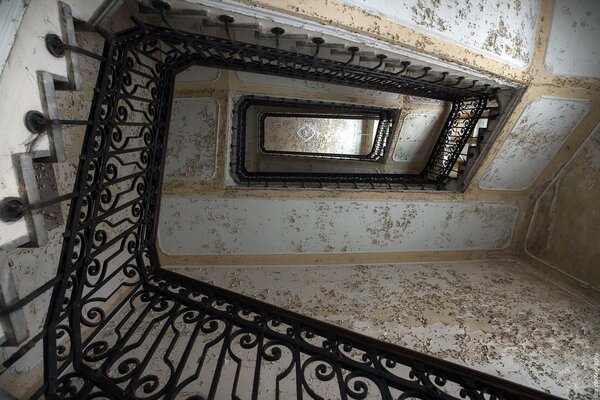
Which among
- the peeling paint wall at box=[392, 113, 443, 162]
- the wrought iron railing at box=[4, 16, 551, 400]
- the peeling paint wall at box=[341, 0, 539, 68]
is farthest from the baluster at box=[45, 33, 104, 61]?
the peeling paint wall at box=[392, 113, 443, 162]

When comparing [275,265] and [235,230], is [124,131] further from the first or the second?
[275,265]

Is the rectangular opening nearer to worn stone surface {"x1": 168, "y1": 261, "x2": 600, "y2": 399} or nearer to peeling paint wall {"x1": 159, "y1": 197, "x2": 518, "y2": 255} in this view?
peeling paint wall {"x1": 159, "y1": 197, "x2": 518, "y2": 255}

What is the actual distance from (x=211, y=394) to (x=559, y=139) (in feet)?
14.8

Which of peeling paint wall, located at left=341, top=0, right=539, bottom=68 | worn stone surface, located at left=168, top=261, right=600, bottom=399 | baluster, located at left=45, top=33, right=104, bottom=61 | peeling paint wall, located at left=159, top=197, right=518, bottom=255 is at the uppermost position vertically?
peeling paint wall, located at left=341, top=0, right=539, bottom=68

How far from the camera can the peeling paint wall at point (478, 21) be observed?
6.16 ft

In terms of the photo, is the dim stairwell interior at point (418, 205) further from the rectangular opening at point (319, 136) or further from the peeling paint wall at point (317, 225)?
the rectangular opening at point (319, 136)

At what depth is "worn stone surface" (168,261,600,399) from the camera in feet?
7.78

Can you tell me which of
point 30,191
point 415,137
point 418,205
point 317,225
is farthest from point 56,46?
point 415,137

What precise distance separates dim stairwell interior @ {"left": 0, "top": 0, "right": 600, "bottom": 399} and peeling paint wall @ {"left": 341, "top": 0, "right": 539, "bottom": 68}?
15 millimetres

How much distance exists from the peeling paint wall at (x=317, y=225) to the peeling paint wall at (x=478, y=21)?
187 centimetres

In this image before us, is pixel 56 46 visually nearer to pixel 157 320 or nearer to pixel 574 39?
pixel 157 320

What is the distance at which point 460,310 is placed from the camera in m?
2.89

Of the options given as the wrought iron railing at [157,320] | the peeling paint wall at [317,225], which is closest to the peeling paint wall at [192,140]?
the peeling paint wall at [317,225]

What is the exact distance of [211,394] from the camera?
1.16 m
